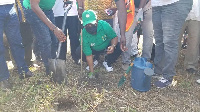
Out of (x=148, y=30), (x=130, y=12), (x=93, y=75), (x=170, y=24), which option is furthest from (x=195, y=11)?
(x=93, y=75)

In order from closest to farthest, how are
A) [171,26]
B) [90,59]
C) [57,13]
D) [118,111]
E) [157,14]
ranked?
[118,111], [171,26], [157,14], [90,59], [57,13]

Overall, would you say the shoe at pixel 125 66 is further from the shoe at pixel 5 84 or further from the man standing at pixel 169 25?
the shoe at pixel 5 84

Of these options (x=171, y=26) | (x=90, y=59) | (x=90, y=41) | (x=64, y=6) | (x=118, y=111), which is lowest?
(x=118, y=111)

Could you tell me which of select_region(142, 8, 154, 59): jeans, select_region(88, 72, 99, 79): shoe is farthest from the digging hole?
select_region(142, 8, 154, 59): jeans

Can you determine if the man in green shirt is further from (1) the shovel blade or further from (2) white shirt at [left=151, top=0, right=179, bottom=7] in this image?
(2) white shirt at [left=151, top=0, right=179, bottom=7]

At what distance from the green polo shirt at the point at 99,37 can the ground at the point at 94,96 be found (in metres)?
0.56

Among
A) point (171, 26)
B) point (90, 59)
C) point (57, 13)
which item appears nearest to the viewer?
point (171, 26)

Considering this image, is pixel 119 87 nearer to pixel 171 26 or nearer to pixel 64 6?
pixel 171 26

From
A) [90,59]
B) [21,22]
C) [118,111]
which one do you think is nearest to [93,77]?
[90,59]

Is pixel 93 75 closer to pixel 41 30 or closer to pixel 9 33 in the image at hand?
pixel 41 30

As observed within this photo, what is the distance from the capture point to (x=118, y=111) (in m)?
3.16

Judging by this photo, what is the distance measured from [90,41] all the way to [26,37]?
1.18 meters

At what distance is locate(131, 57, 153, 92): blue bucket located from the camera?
3439 millimetres

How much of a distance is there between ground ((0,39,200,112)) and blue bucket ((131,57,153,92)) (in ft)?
0.31
